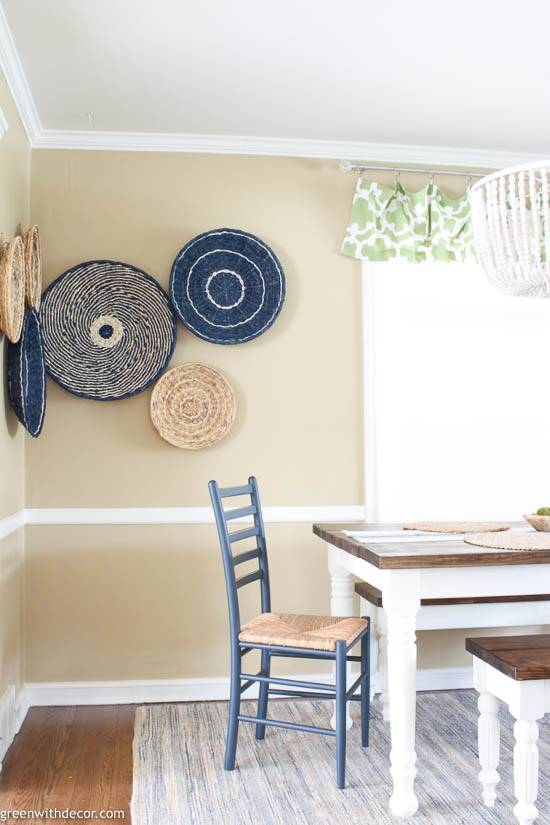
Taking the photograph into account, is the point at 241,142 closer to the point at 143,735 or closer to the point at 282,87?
the point at 282,87

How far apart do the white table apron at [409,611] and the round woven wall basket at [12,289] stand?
60.1 inches

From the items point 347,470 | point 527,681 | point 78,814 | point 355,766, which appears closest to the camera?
point 527,681

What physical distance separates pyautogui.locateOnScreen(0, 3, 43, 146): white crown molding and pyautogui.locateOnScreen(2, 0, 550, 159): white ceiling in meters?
0.03

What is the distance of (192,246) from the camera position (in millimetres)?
3557

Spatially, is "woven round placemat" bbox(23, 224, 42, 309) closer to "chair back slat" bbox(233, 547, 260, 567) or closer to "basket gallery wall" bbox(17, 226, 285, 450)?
A: "basket gallery wall" bbox(17, 226, 285, 450)

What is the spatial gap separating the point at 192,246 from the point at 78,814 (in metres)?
2.28

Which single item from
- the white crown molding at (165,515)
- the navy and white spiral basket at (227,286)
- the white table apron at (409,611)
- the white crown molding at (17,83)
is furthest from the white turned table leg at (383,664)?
the white crown molding at (17,83)

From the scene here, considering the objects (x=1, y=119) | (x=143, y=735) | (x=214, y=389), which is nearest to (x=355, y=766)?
(x=143, y=735)

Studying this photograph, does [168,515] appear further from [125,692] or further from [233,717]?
[233,717]

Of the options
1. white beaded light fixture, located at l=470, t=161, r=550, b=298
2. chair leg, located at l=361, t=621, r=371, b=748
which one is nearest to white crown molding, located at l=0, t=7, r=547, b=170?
white beaded light fixture, located at l=470, t=161, r=550, b=298

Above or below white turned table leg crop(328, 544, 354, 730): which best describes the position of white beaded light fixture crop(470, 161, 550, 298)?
above

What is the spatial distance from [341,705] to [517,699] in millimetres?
588

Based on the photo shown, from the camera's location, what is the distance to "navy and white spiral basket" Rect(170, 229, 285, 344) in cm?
354

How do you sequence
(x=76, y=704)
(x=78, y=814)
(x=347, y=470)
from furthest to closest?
(x=347, y=470), (x=76, y=704), (x=78, y=814)
